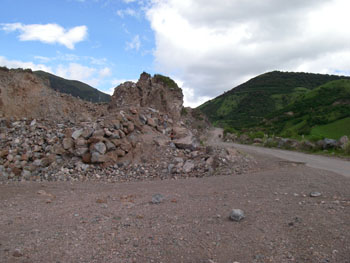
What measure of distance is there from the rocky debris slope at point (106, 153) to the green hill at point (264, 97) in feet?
207

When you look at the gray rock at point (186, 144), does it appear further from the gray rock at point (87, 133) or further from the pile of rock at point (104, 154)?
the gray rock at point (87, 133)

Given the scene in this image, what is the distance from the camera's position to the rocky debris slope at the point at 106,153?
8711mm

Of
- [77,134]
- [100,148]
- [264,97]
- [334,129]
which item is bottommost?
[100,148]

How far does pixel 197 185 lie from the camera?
6762 millimetres

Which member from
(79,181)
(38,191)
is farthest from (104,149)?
(38,191)

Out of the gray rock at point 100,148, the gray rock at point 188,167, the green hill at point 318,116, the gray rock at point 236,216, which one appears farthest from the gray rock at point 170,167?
the green hill at point 318,116

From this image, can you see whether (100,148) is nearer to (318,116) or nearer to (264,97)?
(318,116)

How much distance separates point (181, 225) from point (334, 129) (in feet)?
102

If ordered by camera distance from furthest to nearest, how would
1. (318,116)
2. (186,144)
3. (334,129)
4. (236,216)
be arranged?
(318,116) → (334,129) → (186,144) → (236,216)

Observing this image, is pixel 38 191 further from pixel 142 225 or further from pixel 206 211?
pixel 206 211

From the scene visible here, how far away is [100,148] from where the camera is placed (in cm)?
923

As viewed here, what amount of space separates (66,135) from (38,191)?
4.33m

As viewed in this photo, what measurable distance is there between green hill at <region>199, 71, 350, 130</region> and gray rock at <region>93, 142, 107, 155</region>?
213 feet

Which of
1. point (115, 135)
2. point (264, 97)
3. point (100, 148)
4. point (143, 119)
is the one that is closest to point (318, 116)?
point (143, 119)
